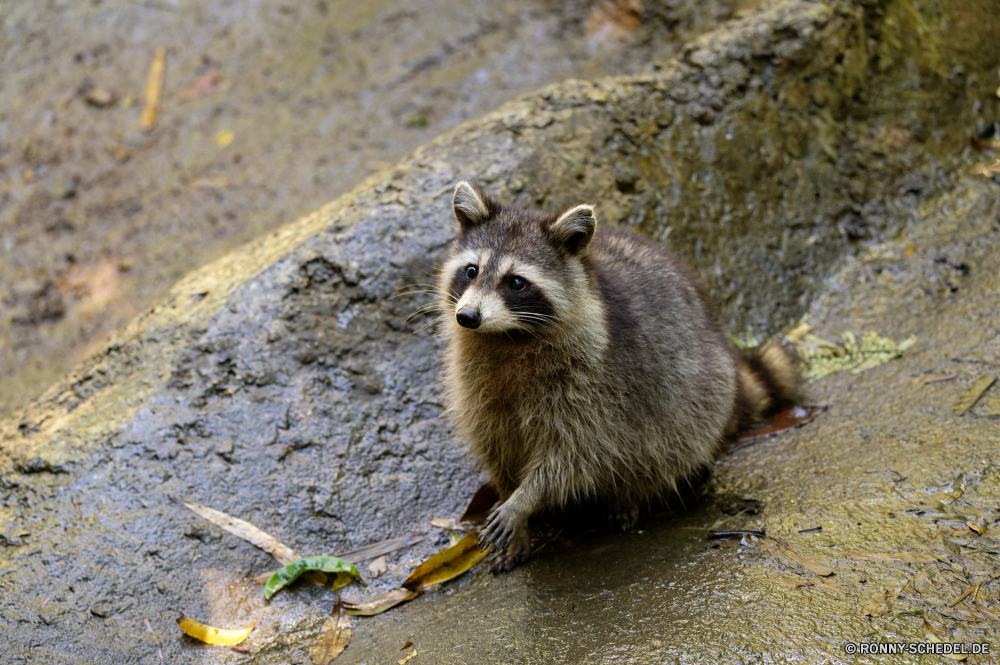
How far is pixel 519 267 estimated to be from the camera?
2.96m

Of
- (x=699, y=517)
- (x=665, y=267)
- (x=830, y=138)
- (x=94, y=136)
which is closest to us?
(x=699, y=517)

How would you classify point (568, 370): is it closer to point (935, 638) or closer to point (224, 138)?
point (935, 638)

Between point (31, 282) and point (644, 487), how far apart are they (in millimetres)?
5075

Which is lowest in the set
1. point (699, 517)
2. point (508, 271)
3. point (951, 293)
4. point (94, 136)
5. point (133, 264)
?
point (699, 517)

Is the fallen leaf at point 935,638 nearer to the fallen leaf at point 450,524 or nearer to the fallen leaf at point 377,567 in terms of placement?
the fallen leaf at point 450,524

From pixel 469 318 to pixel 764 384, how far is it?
1.67 m

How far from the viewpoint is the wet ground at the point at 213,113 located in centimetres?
608

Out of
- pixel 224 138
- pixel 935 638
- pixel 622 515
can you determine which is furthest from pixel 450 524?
pixel 224 138

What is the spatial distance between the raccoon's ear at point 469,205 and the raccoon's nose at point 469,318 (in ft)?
1.86

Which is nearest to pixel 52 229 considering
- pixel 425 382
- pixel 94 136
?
pixel 94 136

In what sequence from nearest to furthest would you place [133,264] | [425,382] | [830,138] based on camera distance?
[425,382]
[830,138]
[133,264]

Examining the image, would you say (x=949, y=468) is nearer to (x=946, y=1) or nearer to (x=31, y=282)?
(x=946, y=1)

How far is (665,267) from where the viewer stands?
3.48m

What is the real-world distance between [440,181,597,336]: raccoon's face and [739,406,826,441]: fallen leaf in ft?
4.18
